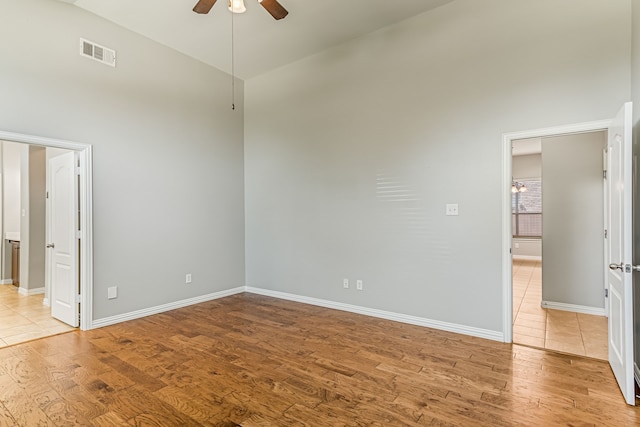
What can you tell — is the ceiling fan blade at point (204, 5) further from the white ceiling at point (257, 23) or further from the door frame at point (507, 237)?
the door frame at point (507, 237)

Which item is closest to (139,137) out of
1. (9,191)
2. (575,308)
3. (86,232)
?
(86,232)

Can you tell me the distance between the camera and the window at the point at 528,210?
1008 centimetres

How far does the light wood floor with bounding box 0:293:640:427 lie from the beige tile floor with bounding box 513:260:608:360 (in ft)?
0.86

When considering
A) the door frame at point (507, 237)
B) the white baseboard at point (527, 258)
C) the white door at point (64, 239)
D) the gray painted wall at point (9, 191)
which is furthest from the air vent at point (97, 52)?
the white baseboard at point (527, 258)

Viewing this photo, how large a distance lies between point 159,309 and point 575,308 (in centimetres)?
562

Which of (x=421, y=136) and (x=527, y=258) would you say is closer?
(x=421, y=136)

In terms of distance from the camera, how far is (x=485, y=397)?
7.91 feet

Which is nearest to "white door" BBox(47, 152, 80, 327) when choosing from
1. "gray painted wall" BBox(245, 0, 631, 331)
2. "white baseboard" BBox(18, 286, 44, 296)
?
"white baseboard" BBox(18, 286, 44, 296)

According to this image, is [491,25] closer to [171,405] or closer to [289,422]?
[289,422]

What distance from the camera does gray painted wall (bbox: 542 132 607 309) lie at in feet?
14.3

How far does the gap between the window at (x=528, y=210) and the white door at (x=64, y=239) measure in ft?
35.2

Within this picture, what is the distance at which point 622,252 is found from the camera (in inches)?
93.2

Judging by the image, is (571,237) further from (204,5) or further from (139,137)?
(139,137)

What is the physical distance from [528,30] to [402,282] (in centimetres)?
296
